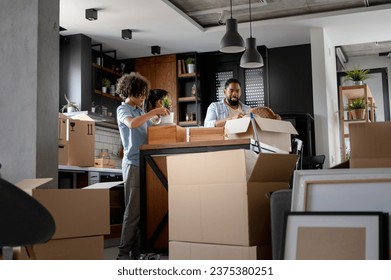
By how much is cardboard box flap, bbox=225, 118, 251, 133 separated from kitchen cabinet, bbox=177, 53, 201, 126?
4.41 m

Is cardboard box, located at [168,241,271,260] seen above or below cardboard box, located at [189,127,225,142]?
below

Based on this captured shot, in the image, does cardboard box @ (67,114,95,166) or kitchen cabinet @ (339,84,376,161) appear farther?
kitchen cabinet @ (339,84,376,161)

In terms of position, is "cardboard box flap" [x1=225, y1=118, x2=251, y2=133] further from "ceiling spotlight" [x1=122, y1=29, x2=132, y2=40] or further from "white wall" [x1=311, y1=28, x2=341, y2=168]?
"white wall" [x1=311, y1=28, x2=341, y2=168]

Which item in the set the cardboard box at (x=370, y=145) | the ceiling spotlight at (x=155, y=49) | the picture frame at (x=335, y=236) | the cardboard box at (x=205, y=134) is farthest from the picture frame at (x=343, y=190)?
the ceiling spotlight at (x=155, y=49)

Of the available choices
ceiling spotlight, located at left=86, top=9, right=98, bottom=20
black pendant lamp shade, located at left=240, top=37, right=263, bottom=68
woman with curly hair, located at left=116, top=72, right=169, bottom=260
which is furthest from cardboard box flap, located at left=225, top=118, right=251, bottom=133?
ceiling spotlight, located at left=86, top=9, right=98, bottom=20

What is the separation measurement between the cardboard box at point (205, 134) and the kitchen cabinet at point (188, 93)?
4.26 meters

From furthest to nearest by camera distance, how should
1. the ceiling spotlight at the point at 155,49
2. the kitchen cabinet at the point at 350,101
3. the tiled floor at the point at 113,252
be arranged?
1. the ceiling spotlight at the point at 155,49
2. the kitchen cabinet at the point at 350,101
3. the tiled floor at the point at 113,252

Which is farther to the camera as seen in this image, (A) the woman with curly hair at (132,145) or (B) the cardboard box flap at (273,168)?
(A) the woman with curly hair at (132,145)

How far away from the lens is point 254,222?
234 cm

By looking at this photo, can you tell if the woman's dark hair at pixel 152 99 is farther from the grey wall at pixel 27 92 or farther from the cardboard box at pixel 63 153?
the cardboard box at pixel 63 153

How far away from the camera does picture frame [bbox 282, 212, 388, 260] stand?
1.57 meters

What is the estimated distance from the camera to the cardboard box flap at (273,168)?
2.35 m

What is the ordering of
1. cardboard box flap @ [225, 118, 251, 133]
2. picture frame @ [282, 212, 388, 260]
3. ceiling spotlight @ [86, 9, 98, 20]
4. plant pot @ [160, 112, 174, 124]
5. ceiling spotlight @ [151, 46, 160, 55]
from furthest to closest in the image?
1. ceiling spotlight @ [151, 46, 160, 55]
2. ceiling spotlight @ [86, 9, 98, 20]
3. plant pot @ [160, 112, 174, 124]
4. cardboard box flap @ [225, 118, 251, 133]
5. picture frame @ [282, 212, 388, 260]

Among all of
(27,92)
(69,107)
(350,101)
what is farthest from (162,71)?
(27,92)
